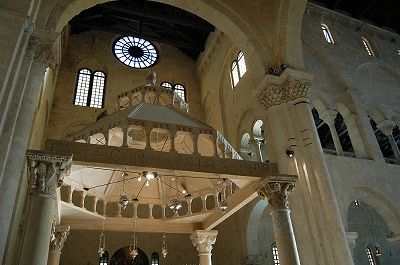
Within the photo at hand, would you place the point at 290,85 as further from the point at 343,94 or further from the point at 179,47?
the point at 179,47

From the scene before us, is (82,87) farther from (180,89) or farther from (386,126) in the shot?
(386,126)

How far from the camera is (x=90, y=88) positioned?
53.5ft

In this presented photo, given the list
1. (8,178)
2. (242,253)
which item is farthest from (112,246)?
(8,178)

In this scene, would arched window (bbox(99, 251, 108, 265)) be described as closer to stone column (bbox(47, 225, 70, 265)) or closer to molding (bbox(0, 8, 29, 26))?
stone column (bbox(47, 225, 70, 265))

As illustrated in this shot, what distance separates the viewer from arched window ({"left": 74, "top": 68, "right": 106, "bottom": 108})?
15859 millimetres

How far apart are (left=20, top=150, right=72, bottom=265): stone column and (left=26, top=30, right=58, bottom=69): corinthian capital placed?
8.09 feet

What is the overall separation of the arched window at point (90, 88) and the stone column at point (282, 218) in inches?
416

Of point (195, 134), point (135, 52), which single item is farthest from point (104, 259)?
point (135, 52)

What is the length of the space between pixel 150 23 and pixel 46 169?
12827 millimetres

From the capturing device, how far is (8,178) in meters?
6.03

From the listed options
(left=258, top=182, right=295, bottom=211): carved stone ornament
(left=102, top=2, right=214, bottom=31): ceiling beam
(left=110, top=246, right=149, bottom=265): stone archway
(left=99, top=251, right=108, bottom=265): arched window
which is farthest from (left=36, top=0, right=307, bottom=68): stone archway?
(left=99, top=251, right=108, bottom=265): arched window

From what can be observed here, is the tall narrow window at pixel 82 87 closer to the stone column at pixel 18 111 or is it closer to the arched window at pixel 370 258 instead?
the stone column at pixel 18 111

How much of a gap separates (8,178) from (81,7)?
5.64 m

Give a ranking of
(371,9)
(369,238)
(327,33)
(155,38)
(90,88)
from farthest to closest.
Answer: (155,38), (371,9), (369,238), (90,88), (327,33)
